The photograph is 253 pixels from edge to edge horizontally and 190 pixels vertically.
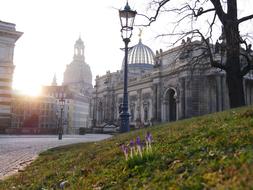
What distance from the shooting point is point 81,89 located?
121m

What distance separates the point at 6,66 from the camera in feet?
85.8

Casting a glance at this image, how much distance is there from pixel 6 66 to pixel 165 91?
32142 millimetres

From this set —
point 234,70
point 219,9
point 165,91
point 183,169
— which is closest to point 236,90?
point 234,70

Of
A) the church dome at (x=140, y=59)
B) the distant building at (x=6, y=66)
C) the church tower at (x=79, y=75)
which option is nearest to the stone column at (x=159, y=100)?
the church dome at (x=140, y=59)

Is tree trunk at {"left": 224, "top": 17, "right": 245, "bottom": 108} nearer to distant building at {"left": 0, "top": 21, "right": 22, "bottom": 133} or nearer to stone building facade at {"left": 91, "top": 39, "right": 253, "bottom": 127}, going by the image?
stone building facade at {"left": 91, "top": 39, "right": 253, "bottom": 127}

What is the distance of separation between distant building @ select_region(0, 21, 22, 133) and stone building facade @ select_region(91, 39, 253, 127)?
53.4 ft

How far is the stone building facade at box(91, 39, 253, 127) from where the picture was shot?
4388 centimetres

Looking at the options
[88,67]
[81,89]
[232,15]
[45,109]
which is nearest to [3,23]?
[232,15]

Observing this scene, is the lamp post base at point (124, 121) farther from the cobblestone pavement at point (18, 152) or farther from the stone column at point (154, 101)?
the stone column at point (154, 101)

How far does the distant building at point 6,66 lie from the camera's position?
951 inches

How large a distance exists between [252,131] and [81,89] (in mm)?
118291

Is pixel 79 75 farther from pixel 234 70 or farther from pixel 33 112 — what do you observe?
pixel 234 70

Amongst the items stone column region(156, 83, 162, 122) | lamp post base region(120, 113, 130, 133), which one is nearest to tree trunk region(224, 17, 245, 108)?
lamp post base region(120, 113, 130, 133)

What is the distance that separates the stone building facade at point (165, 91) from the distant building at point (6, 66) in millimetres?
16287
